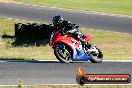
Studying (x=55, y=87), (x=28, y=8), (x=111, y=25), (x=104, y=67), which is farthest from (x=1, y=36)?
(x=55, y=87)

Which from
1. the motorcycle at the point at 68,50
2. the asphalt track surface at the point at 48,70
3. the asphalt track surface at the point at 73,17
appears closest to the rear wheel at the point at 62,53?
the motorcycle at the point at 68,50

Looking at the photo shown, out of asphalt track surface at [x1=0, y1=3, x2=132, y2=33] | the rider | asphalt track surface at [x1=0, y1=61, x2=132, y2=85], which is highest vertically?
the rider

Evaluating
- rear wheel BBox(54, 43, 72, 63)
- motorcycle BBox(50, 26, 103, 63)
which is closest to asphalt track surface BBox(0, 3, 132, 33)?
motorcycle BBox(50, 26, 103, 63)

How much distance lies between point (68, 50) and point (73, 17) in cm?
1915

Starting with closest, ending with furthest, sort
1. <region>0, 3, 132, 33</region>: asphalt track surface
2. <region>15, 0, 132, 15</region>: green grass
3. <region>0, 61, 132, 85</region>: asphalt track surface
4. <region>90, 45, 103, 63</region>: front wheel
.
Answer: <region>0, 61, 132, 85</region>: asphalt track surface, <region>90, 45, 103, 63</region>: front wheel, <region>0, 3, 132, 33</region>: asphalt track surface, <region>15, 0, 132, 15</region>: green grass

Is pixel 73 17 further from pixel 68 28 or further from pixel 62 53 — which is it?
pixel 62 53

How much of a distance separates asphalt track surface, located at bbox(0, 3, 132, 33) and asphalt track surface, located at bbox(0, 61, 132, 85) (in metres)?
15.8

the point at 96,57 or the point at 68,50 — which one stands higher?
the point at 68,50

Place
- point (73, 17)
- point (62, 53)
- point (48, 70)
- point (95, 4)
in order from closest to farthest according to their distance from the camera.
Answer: point (48, 70) → point (62, 53) → point (73, 17) → point (95, 4)

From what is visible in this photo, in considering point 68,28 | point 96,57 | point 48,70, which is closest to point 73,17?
point 68,28

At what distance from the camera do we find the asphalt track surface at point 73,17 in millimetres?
31672

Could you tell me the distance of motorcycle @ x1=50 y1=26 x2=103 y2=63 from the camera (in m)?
15.3

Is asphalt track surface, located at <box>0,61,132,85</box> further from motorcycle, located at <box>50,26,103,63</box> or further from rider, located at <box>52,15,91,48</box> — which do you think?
rider, located at <box>52,15,91,48</box>

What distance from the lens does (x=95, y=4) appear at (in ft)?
135
